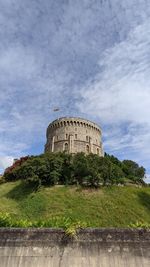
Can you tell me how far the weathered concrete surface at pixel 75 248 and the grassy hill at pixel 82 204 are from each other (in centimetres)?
2365

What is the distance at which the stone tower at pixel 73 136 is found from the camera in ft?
227

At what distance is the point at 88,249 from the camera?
9109mm

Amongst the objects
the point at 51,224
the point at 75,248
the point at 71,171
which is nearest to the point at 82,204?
the point at 71,171

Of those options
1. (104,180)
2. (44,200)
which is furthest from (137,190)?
(44,200)

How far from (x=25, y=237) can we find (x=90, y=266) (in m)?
2.40

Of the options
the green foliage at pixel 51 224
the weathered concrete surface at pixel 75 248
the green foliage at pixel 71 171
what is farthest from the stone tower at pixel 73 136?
the weathered concrete surface at pixel 75 248

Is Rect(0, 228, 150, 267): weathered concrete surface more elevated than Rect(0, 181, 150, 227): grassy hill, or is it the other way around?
Rect(0, 181, 150, 227): grassy hill

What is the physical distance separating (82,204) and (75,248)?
30222mm

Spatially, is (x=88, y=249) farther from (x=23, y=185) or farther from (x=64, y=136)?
(x=64, y=136)

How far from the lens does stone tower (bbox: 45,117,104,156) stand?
69125mm

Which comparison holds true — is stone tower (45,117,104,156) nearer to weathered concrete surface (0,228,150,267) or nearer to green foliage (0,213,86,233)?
green foliage (0,213,86,233)

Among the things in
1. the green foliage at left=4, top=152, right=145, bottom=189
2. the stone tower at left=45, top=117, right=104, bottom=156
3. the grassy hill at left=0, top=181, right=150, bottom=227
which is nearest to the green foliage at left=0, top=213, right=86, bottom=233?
the grassy hill at left=0, top=181, right=150, bottom=227

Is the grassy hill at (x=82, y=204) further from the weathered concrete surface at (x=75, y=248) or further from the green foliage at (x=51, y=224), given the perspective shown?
the weathered concrete surface at (x=75, y=248)

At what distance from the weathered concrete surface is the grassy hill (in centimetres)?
2365
